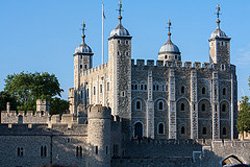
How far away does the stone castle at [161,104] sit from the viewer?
69.8m

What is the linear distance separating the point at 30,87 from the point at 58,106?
12.5ft

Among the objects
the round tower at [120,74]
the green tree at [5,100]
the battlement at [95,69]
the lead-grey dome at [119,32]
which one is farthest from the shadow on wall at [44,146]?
the battlement at [95,69]

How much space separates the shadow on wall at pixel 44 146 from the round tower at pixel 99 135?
228 mm

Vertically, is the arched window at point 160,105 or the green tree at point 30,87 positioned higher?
the green tree at point 30,87

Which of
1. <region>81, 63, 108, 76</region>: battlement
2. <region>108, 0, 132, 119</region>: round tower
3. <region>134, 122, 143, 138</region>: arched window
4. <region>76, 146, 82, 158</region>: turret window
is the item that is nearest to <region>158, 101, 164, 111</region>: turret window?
<region>134, 122, 143, 138</region>: arched window

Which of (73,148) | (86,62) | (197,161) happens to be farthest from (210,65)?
(73,148)

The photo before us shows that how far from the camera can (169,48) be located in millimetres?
96500

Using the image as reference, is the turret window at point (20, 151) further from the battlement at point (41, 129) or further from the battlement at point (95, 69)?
the battlement at point (95, 69)

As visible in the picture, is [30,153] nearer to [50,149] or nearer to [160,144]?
[50,149]

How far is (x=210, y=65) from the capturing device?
90.1 m

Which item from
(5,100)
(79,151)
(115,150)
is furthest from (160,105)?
(79,151)

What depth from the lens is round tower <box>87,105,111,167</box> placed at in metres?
60.2

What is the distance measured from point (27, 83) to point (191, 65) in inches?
704

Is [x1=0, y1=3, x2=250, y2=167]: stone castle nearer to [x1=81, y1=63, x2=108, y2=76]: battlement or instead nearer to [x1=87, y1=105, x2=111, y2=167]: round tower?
[x1=81, y1=63, x2=108, y2=76]: battlement
